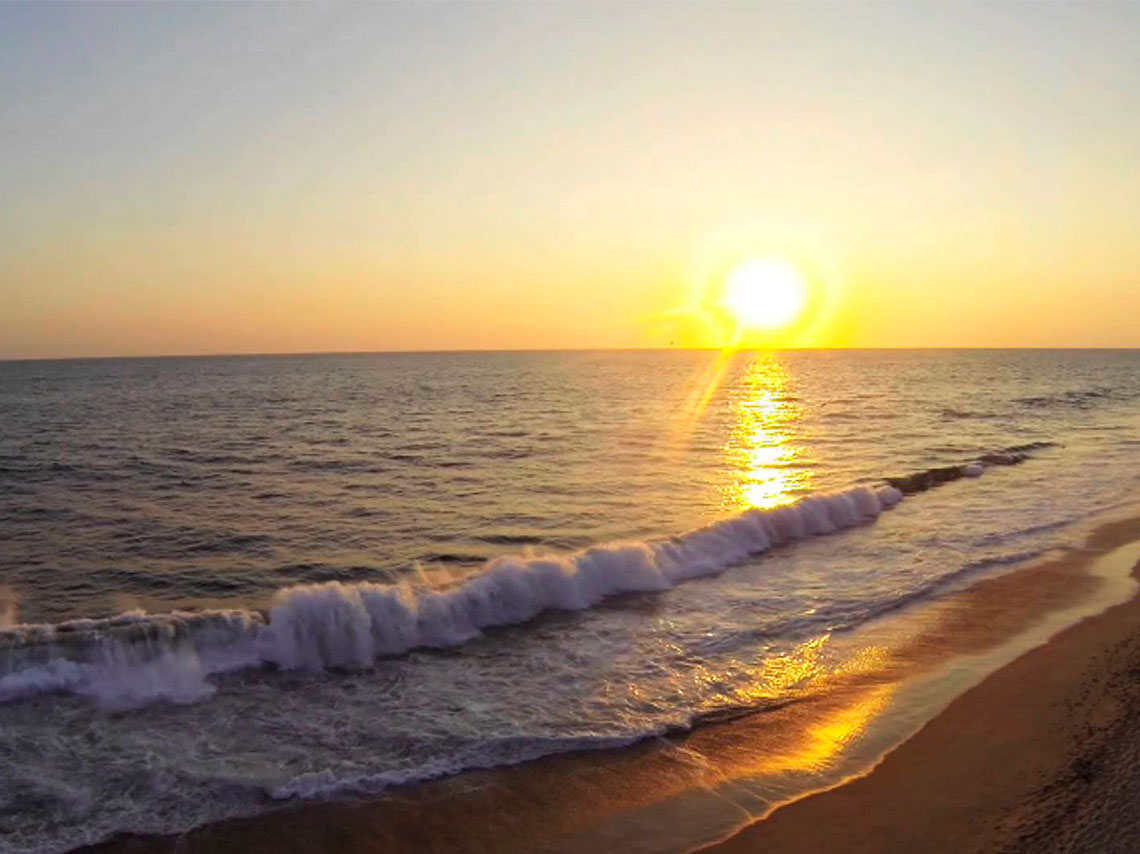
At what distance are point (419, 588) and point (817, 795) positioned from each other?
8434 mm

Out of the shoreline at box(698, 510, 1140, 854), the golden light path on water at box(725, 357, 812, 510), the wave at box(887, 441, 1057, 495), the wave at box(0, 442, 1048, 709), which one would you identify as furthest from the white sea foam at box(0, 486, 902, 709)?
the wave at box(887, 441, 1057, 495)

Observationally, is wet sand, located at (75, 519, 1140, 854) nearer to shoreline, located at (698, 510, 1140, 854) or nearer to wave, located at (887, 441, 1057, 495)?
shoreline, located at (698, 510, 1140, 854)

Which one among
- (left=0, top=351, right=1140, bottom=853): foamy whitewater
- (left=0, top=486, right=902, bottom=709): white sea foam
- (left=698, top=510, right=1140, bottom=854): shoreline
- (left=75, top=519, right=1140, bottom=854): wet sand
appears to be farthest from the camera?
(left=0, top=486, right=902, bottom=709): white sea foam

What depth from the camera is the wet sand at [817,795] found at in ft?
24.1

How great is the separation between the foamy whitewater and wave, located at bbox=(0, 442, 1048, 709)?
0.14 ft

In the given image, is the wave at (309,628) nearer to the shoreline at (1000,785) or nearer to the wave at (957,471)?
the shoreline at (1000,785)

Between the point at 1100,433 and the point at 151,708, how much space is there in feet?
150

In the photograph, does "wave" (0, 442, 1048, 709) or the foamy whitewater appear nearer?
the foamy whitewater

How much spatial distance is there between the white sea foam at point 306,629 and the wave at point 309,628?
0.02 m

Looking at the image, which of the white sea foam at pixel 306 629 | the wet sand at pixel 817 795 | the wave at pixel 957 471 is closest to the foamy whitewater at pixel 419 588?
the white sea foam at pixel 306 629

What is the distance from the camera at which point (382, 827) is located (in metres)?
7.69

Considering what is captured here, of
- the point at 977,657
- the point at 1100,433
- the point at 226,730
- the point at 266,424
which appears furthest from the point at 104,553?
the point at 1100,433

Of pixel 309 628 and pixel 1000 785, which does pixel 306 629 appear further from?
pixel 1000 785

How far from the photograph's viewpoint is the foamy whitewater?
30.2 ft
